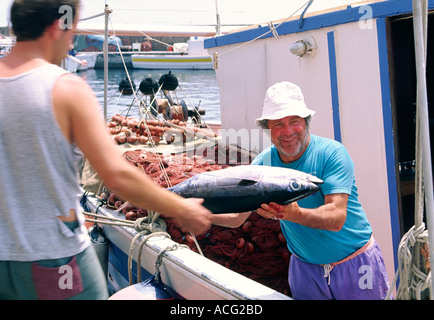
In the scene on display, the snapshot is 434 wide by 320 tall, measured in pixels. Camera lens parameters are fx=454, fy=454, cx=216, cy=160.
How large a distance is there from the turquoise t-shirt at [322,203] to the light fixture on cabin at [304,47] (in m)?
2.11

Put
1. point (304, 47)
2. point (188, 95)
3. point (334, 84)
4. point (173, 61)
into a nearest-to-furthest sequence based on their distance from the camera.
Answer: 1. point (334, 84)
2. point (304, 47)
3. point (188, 95)
4. point (173, 61)

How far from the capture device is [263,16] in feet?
19.9

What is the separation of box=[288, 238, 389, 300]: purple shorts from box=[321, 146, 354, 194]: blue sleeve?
0.46 m

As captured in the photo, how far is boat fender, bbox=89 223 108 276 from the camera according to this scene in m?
5.27

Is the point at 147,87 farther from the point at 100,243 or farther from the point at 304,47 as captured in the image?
the point at 304,47

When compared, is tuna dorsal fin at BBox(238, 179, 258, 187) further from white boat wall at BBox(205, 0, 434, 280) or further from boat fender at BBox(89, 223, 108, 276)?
boat fender at BBox(89, 223, 108, 276)

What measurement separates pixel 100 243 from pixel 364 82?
3415 millimetres

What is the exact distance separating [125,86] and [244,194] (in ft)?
25.7

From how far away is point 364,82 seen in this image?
415cm

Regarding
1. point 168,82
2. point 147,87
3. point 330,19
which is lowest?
point 330,19

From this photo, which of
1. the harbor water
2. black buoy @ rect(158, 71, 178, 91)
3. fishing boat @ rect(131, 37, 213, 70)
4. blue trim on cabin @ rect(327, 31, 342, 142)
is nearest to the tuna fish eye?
blue trim on cabin @ rect(327, 31, 342, 142)

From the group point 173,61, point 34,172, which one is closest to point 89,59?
point 173,61

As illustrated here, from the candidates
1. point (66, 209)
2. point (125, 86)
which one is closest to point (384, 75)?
point (66, 209)
